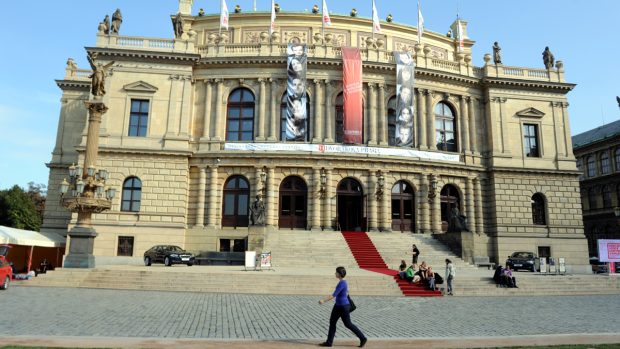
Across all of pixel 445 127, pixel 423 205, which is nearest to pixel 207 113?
pixel 423 205

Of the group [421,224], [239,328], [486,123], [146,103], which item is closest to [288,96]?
[146,103]

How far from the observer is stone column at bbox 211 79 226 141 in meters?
37.5

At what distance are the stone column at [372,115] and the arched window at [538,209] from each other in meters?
15.9

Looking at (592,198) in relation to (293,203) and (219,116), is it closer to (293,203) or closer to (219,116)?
(293,203)

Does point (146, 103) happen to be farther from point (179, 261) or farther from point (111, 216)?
point (179, 261)

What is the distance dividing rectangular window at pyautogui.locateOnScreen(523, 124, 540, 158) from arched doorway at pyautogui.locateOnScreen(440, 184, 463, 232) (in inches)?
313

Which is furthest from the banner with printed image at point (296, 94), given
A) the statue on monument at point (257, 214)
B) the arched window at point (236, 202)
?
the statue on monument at point (257, 214)

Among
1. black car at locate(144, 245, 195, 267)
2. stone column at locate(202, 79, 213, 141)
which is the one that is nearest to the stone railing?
stone column at locate(202, 79, 213, 141)

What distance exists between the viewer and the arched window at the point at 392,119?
39.1 meters

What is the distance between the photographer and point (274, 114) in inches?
1473

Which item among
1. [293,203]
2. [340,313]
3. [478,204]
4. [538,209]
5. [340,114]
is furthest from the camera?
[538,209]

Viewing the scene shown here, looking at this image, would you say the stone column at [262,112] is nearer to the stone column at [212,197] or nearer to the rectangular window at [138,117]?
the stone column at [212,197]

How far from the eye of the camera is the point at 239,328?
11625mm

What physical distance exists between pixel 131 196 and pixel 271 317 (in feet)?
83.9
